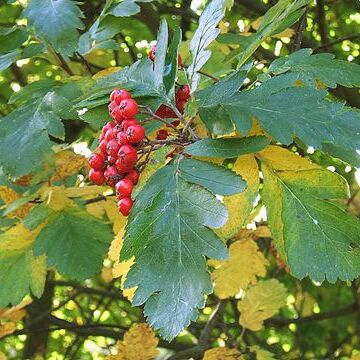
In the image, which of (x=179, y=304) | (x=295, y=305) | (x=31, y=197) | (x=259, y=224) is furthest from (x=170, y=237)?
(x=295, y=305)

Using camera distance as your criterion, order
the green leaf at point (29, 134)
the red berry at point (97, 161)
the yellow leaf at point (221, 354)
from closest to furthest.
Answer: the red berry at point (97, 161) < the green leaf at point (29, 134) < the yellow leaf at point (221, 354)

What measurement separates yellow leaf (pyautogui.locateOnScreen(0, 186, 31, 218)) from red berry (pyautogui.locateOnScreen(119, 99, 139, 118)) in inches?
24.6

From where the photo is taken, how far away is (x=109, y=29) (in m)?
1.51

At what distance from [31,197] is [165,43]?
50cm

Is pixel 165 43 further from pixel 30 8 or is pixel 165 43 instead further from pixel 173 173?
pixel 30 8

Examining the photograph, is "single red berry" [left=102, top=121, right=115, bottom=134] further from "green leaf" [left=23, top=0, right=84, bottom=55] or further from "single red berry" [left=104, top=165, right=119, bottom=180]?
"green leaf" [left=23, top=0, right=84, bottom=55]

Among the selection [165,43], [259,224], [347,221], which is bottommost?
[259,224]

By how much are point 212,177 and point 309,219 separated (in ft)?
0.58

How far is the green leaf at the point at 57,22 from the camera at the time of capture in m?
1.32

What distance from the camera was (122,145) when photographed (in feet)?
3.42

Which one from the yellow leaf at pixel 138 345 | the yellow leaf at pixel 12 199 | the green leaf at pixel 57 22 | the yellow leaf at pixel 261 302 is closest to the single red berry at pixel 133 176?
the green leaf at pixel 57 22

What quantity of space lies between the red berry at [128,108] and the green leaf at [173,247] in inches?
5.2

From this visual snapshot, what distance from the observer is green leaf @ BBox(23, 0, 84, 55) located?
4.32 ft

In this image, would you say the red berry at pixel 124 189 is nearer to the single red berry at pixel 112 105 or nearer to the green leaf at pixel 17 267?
the single red berry at pixel 112 105
